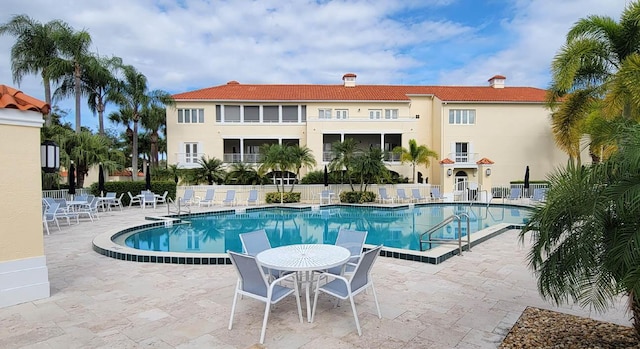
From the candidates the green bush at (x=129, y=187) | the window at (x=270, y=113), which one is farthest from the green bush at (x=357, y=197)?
the window at (x=270, y=113)

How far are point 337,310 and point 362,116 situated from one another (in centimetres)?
2521

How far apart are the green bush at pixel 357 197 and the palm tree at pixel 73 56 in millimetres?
18709

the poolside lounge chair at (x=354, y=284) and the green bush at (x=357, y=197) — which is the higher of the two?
the poolside lounge chair at (x=354, y=284)

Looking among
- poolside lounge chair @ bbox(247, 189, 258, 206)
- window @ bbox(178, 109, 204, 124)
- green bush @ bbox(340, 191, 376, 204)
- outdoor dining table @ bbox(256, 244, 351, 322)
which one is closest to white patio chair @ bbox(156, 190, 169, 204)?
poolside lounge chair @ bbox(247, 189, 258, 206)

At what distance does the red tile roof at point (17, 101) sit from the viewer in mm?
4590

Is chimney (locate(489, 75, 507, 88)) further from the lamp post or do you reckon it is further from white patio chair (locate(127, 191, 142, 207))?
the lamp post

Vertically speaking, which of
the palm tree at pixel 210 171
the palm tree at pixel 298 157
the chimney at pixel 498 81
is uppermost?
the chimney at pixel 498 81

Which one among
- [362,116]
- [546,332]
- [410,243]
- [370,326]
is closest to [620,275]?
[546,332]

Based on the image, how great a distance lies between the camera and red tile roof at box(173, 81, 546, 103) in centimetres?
2808

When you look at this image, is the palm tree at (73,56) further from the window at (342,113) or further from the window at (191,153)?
the window at (342,113)

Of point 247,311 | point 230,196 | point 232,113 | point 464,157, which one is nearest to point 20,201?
point 247,311

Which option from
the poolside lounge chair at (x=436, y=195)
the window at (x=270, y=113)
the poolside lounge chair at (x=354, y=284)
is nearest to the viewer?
the poolside lounge chair at (x=354, y=284)

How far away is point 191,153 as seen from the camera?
90.1 feet

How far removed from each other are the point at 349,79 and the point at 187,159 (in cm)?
1602
